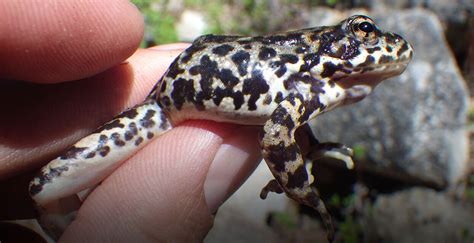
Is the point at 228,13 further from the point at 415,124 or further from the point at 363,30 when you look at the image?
the point at 363,30

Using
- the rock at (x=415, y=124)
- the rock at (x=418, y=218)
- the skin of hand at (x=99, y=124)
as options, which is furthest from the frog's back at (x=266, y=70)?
the rock at (x=415, y=124)

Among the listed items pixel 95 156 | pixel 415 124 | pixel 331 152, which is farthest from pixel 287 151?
pixel 415 124

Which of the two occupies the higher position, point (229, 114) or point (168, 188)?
point (229, 114)

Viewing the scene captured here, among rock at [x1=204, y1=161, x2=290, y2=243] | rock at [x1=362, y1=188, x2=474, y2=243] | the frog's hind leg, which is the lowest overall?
rock at [x1=362, y1=188, x2=474, y2=243]

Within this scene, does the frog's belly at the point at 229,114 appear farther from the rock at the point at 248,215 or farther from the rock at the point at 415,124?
the rock at the point at 415,124

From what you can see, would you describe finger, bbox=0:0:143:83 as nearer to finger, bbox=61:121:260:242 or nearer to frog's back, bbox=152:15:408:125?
frog's back, bbox=152:15:408:125

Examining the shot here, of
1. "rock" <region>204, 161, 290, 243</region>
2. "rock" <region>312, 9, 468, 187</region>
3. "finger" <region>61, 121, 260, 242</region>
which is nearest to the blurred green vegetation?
"rock" <region>312, 9, 468, 187</region>

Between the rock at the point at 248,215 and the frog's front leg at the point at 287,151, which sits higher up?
the frog's front leg at the point at 287,151
